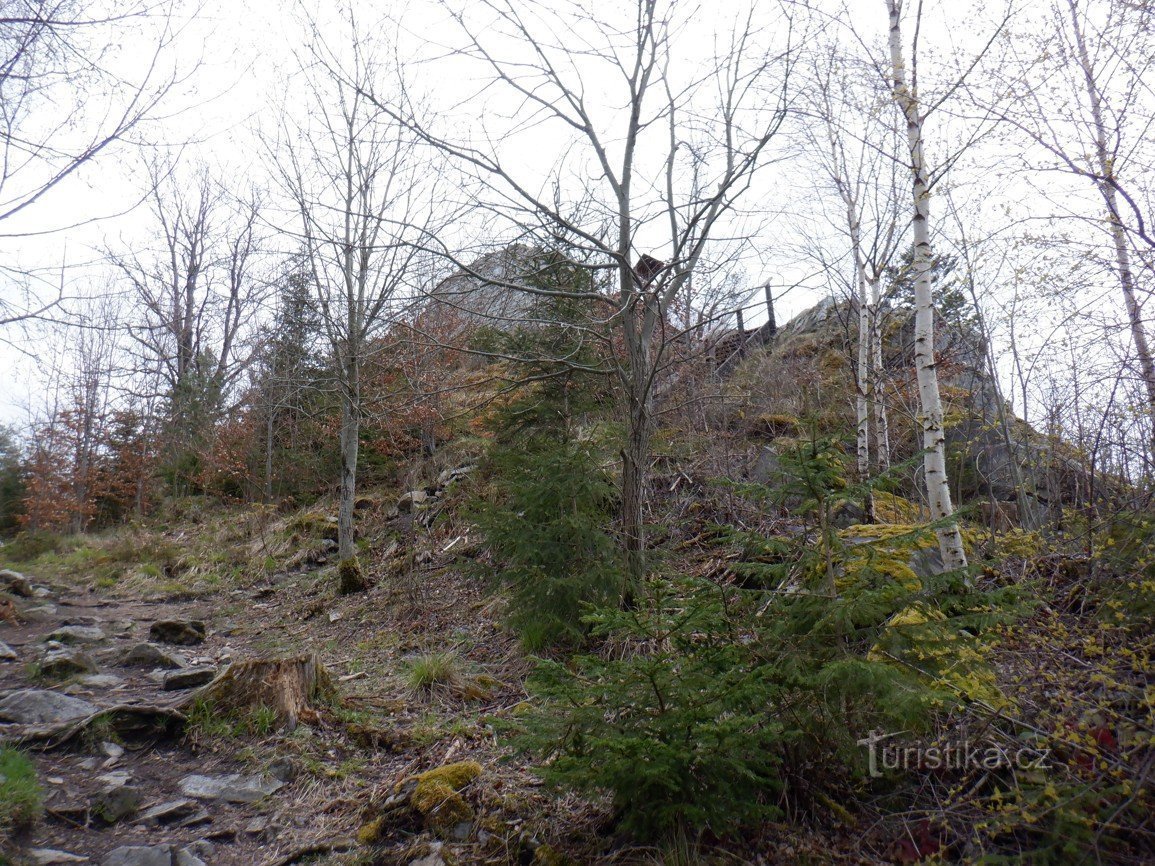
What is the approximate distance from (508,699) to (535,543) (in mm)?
1427

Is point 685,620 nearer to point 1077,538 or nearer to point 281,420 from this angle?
point 1077,538

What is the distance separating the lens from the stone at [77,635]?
6902 mm

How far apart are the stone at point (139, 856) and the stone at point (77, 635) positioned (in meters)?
4.59

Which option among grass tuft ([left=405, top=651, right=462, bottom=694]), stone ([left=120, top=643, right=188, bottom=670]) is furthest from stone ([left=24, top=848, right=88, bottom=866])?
stone ([left=120, top=643, right=188, bottom=670])

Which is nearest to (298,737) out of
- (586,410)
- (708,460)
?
(586,410)

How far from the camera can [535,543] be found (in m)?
6.42

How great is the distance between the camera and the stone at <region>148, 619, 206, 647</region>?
7453mm

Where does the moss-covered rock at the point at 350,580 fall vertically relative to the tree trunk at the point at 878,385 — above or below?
below

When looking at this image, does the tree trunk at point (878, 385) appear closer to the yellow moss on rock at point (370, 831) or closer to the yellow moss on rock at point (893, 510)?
the yellow moss on rock at point (893, 510)

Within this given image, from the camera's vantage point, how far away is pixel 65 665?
18.5 feet

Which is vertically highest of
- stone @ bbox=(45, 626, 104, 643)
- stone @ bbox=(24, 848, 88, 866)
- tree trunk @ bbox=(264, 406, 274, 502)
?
tree trunk @ bbox=(264, 406, 274, 502)

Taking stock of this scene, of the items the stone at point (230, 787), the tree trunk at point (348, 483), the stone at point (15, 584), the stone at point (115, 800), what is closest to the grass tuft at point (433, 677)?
the stone at point (230, 787)

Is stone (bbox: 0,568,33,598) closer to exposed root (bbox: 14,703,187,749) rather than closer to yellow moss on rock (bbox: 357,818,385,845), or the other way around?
exposed root (bbox: 14,703,187,749)

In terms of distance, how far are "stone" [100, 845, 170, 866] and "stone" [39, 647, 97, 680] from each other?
9.83 ft
